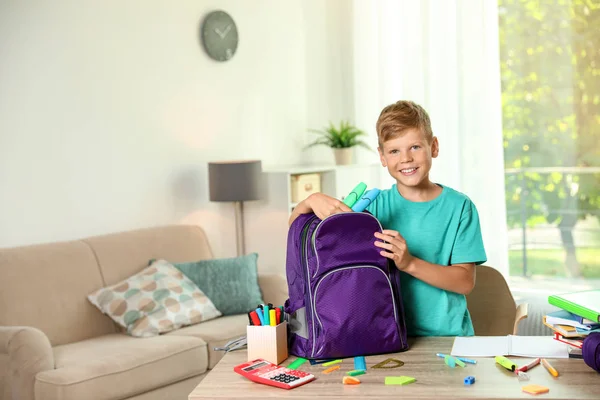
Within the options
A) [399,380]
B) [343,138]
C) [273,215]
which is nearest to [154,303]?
[273,215]

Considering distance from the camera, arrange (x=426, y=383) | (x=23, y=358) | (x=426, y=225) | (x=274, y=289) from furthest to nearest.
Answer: (x=274, y=289)
(x=23, y=358)
(x=426, y=225)
(x=426, y=383)

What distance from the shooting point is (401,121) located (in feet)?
6.37

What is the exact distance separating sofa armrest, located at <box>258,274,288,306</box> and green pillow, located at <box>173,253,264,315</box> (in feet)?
0.24

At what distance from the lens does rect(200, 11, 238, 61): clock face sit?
16.1 feet

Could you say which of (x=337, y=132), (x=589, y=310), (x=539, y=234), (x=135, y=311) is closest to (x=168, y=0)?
(x=337, y=132)

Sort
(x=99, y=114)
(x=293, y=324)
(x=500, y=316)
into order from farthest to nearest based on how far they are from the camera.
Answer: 1. (x=99, y=114)
2. (x=500, y=316)
3. (x=293, y=324)

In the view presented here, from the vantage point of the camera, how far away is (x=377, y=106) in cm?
566

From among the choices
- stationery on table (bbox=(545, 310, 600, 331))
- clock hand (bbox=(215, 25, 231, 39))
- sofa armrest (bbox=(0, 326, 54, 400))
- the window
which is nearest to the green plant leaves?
clock hand (bbox=(215, 25, 231, 39))

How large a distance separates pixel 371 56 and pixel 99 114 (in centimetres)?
210

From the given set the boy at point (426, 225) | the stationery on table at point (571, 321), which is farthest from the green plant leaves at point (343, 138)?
the stationery on table at point (571, 321)

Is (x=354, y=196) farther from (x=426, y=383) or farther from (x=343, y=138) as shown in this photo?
(x=343, y=138)

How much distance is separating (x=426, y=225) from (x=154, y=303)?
6.91 ft

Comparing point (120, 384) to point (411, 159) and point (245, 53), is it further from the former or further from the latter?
point (245, 53)

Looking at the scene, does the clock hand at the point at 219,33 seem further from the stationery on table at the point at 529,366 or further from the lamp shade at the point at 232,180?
the stationery on table at the point at 529,366
